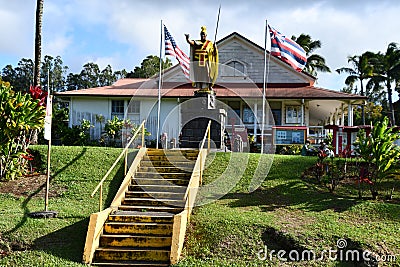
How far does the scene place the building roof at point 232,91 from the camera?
2344 cm

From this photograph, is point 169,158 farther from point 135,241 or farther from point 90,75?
point 90,75

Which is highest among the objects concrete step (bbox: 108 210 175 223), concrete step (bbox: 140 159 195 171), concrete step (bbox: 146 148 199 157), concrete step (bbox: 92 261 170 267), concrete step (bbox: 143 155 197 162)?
concrete step (bbox: 146 148 199 157)

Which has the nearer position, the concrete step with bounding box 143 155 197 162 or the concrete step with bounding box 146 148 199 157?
the concrete step with bounding box 143 155 197 162

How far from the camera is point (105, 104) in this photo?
25.0 m

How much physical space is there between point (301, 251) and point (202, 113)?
7714 millimetres

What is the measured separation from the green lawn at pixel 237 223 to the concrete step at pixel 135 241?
44cm

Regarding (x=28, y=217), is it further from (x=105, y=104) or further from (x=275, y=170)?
(x=105, y=104)

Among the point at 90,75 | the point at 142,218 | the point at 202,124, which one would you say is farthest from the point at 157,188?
the point at 90,75

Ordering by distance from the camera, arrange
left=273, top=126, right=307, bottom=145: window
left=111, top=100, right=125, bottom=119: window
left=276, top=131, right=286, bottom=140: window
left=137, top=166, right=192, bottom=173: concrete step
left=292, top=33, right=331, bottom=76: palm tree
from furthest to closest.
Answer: left=292, top=33, right=331, bottom=76: palm tree
left=111, top=100, right=125, bottom=119: window
left=276, top=131, right=286, bottom=140: window
left=273, top=126, right=307, bottom=145: window
left=137, top=166, right=192, bottom=173: concrete step

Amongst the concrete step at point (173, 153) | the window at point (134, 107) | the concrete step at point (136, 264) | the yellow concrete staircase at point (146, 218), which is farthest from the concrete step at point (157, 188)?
the window at point (134, 107)

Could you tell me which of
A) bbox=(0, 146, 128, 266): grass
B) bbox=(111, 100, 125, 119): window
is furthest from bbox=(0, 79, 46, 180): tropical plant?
bbox=(111, 100, 125, 119): window

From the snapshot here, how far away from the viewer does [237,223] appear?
400 inches

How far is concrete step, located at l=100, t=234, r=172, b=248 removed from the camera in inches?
380

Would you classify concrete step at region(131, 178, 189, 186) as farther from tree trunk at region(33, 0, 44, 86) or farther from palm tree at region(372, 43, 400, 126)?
palm tree at region(372, 43, 400, 126)
